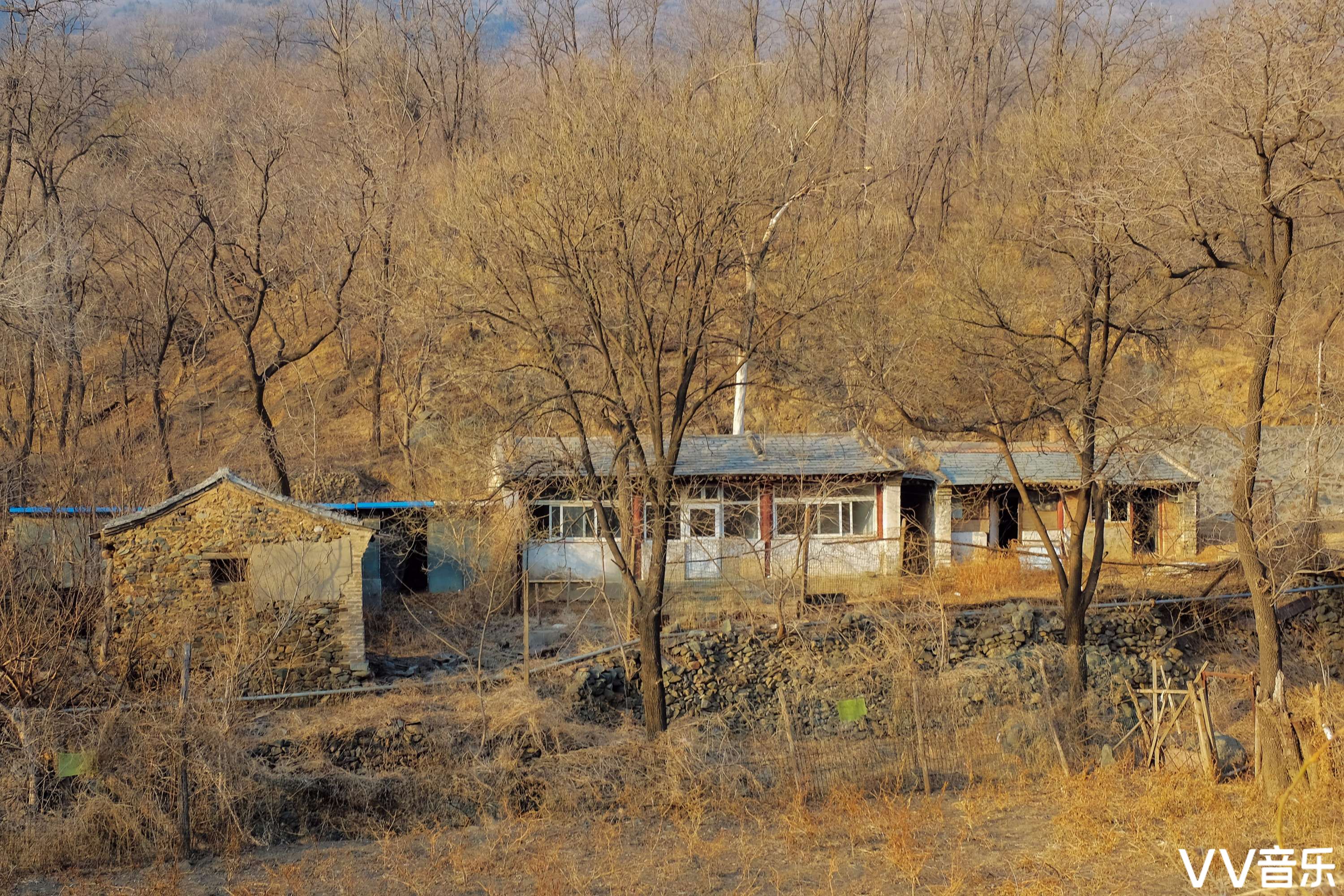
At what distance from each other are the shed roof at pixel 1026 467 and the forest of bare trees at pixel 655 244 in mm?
1359

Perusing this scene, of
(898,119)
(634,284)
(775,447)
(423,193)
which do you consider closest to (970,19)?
(898,119)

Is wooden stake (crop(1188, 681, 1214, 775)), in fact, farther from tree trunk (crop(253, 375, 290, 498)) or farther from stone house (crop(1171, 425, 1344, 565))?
tree trunk (crop(253, 375, 290, 498))

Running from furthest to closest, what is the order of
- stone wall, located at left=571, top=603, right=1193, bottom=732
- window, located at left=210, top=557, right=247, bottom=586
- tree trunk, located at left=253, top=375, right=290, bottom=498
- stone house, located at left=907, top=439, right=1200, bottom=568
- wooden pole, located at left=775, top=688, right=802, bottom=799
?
1. stone house, located at left=907, top=439, right=1200, bottom=568
2. tree trunk, located at left=253, top=375, right=290, bottom=498
3. window, located at left=210, top=557, right=247, bottom=586
4. stone wall, located at left=571, top=603, right=1193, bottom=732
5. wooden pole, located at left=775, top=688, right=802, bottom=799

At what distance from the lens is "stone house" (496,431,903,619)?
24531mm

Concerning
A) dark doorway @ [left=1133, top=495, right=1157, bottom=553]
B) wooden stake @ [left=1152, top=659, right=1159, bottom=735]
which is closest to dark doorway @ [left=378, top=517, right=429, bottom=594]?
wooden stake @ [left=1152, top=659, right=1159, bottom=735]

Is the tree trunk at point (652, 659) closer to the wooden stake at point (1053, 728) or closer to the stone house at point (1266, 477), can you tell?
the wooden stake at point (1053, 728)

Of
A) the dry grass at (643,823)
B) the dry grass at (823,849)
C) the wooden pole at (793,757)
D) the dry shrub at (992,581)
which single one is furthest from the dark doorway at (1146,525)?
the wooden pole at (793,757)

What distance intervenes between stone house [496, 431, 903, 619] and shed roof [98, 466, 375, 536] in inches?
231

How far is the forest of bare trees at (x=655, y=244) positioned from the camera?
13422 millimetres

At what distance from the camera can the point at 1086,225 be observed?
1464 cm

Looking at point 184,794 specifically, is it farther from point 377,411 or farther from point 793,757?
point 377,411

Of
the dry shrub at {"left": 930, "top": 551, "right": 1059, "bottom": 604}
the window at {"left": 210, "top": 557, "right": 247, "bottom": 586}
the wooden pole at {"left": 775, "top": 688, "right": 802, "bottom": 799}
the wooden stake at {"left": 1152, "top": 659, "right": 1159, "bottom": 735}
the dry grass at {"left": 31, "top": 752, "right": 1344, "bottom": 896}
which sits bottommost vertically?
the dry grass at {"left": 31, "top": 752, "right": 1344, "bottom": 896}

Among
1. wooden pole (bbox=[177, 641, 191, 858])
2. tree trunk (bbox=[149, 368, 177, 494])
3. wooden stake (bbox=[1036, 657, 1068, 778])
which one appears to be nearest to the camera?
wooden pole (bbox=[177, 641, 191, 858])

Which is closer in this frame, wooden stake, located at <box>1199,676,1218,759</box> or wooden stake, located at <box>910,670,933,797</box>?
wooden stake, located at <box>1199,676,1218,759</box>
